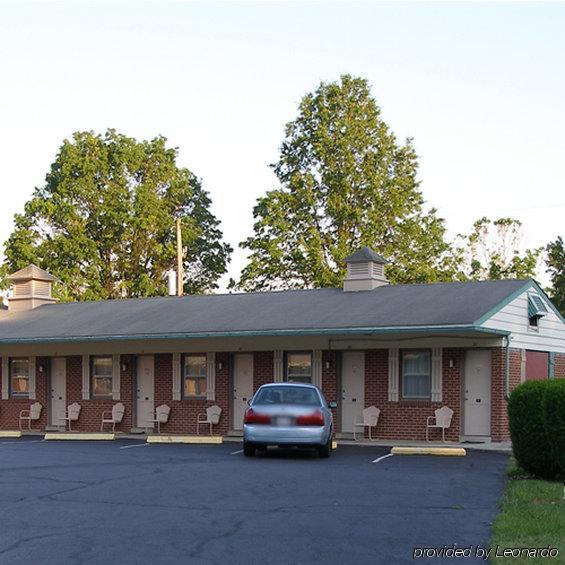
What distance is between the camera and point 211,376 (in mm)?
27766

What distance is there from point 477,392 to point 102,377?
11.7 meters

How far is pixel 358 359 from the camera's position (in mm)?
25734

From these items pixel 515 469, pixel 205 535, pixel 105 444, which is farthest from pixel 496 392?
pixel 205 535

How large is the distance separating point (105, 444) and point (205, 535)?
Answer: 48.1 feet

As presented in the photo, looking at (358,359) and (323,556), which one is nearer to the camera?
(323,556)

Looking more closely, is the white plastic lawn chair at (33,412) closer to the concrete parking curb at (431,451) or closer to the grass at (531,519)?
the concrete parking curb at (431,451)

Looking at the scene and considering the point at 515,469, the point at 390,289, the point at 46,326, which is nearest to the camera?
the point at 515,469

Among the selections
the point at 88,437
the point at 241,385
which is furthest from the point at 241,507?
the point at 88,437

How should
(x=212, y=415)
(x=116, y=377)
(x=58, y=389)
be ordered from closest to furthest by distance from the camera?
(x=212, y=415) → (x=116, y=377) → (x=58, y=389)

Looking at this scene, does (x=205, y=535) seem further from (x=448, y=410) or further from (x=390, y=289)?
(x=390, y=289)

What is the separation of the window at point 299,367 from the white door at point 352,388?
1041 millimetres

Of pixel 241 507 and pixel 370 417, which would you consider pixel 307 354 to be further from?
pixel 241 507

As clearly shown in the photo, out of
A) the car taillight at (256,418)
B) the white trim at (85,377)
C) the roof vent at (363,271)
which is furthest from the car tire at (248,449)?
the white trim at (85,377)

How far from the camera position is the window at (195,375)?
28047 millimetres
